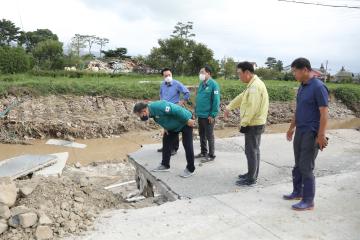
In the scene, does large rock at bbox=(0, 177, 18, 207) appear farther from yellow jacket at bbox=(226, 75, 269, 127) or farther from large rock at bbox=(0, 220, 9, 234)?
yellow jacket at bbox=(226, 75, 269, 127)

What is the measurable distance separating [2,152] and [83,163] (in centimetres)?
304

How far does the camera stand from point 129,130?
1444 centimetres

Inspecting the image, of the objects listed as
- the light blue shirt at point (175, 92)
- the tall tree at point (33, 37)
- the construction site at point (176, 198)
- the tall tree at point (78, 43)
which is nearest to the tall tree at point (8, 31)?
the tall tree at point (33, 37)

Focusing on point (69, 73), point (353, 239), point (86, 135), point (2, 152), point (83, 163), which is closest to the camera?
point (353, 239)

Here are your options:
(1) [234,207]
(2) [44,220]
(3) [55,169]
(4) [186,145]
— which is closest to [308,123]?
(1) [234,207]

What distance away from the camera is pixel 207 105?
655 centimetres

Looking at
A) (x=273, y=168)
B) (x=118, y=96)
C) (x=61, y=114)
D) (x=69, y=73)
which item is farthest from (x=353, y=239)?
(x=69, y=73)

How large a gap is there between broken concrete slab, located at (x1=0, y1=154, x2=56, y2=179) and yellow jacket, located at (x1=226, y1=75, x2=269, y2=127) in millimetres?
4038

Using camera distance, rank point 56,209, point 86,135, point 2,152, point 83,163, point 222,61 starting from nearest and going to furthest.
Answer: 1. point 56,209
2. point 83,163
3. point 2,152
4. point 86,135
5. point 222,61

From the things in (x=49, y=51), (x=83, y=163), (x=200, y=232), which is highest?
(x=49, y=51)

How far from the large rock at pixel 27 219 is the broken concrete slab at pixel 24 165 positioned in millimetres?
2649

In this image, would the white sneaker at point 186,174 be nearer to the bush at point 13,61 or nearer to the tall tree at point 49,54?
the bush at point 13,61

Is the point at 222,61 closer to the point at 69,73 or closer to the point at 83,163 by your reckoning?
the point at 69,73

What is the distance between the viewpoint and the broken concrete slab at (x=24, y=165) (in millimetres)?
6688
